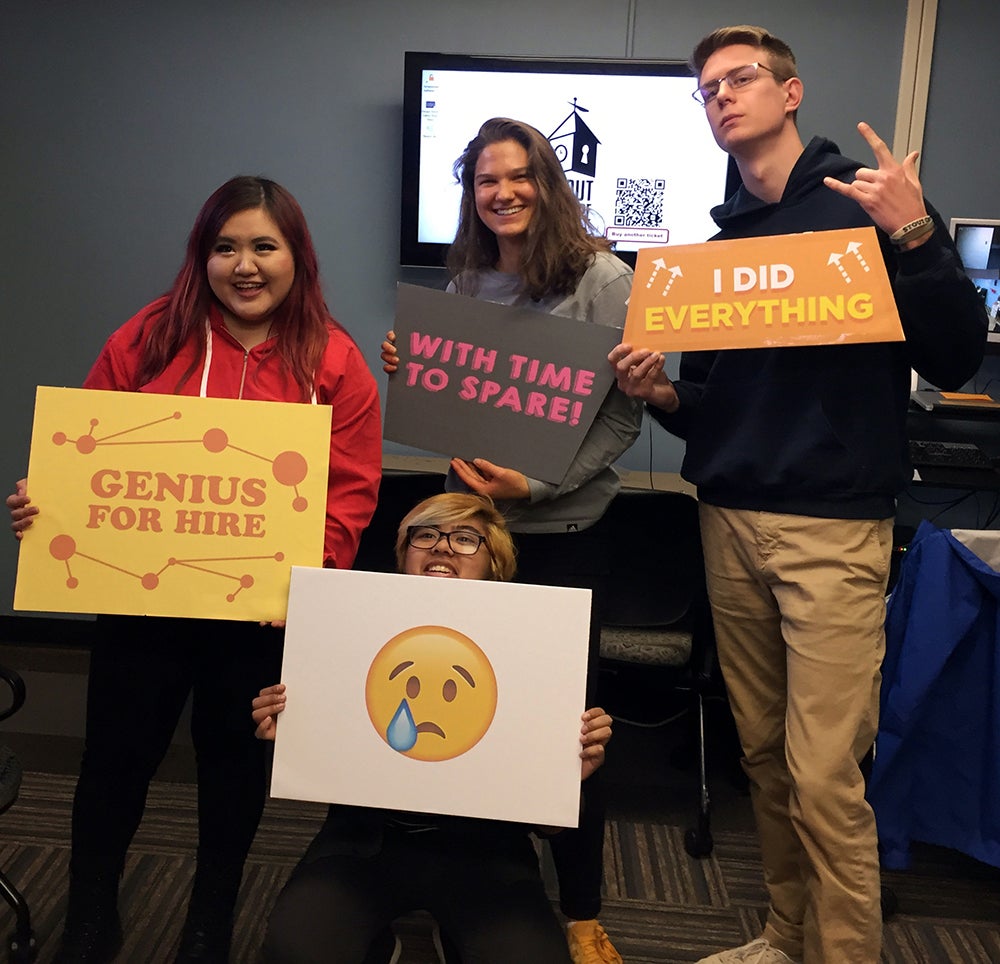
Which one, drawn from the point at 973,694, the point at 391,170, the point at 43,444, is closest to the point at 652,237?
the point at 391,170

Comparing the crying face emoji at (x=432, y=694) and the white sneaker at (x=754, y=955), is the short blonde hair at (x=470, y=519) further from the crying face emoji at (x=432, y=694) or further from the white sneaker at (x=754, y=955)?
the white sneaker at (x=754, y=955)

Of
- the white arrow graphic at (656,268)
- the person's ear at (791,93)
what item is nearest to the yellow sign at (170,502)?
the white arrow graphic at (656,268)

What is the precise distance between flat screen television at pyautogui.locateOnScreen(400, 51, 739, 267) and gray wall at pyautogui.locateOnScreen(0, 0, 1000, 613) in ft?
0.53

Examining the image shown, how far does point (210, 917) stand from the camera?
1.55 m

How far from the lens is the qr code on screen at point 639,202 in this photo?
290 centimetres

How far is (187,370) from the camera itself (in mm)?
1502

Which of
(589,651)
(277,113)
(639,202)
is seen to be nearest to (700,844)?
(589,651)

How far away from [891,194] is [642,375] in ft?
1.52

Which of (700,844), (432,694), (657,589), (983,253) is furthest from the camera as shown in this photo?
(983,253)

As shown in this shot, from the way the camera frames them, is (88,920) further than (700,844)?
No

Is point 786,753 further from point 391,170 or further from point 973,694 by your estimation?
point 391,170

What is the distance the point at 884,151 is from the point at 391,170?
1998 millimetres

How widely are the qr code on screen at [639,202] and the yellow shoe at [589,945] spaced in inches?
80.9

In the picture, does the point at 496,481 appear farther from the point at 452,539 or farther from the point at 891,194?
the point at 891,194
